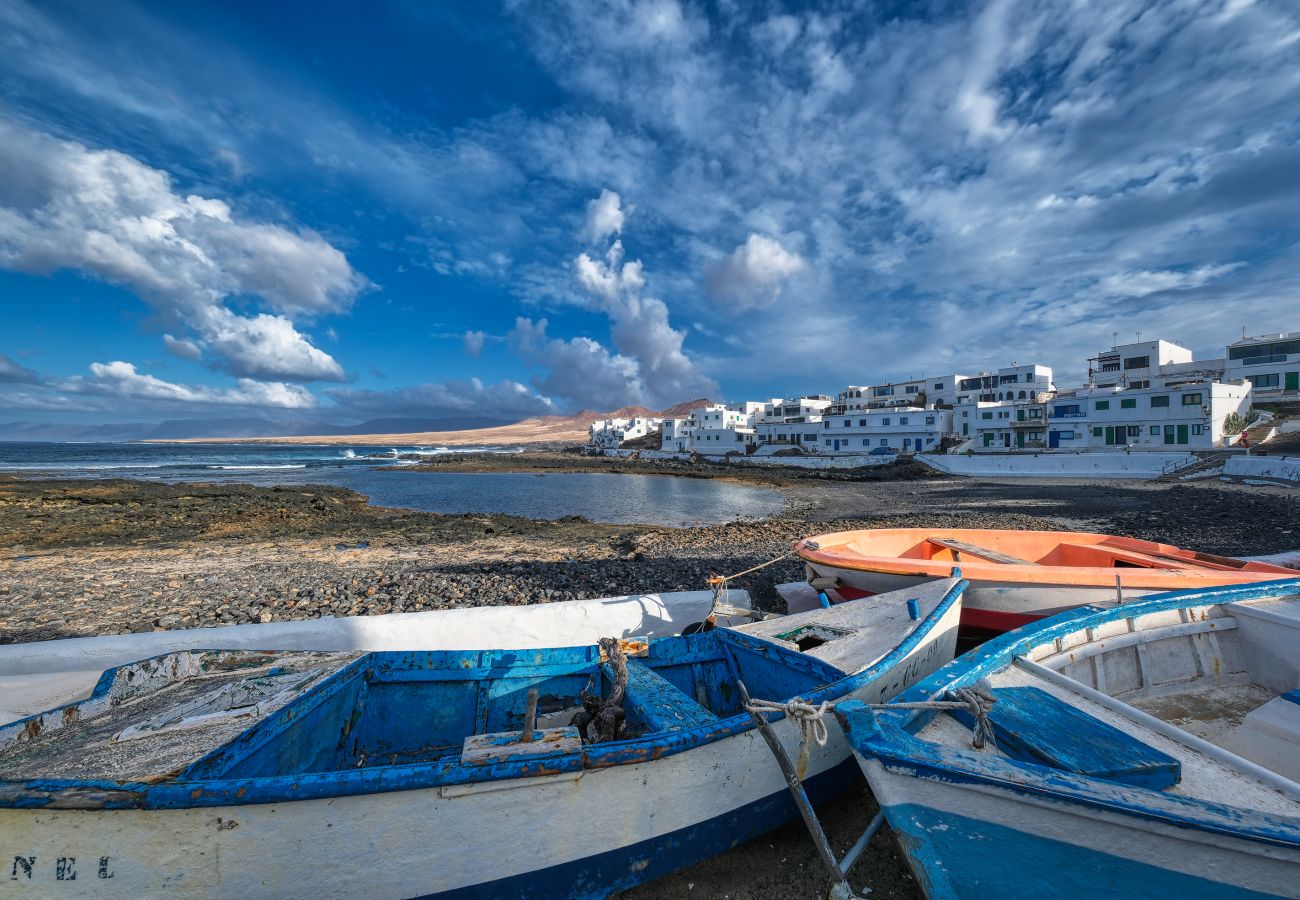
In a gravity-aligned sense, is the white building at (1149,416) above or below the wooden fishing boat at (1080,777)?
above

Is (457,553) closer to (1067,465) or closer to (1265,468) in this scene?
(1265,468)

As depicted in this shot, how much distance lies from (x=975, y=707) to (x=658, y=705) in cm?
207

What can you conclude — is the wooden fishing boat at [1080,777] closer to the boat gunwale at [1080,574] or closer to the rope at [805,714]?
the rope at [805,714]

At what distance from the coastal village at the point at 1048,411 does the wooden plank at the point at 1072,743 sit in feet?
161

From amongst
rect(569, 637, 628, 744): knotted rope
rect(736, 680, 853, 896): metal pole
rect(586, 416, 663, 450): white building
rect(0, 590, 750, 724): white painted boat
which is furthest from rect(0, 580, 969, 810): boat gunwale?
rect(586, 416, 663, 450): white building

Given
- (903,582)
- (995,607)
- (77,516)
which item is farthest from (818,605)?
(77,516)

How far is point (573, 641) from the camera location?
754 centimetres

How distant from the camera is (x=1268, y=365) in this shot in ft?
163

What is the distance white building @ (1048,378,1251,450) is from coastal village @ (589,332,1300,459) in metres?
0.07

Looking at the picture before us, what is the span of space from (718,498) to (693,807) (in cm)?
3346

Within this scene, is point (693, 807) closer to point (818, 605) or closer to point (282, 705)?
point (282, 705)

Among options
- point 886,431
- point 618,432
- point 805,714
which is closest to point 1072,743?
point 805,714

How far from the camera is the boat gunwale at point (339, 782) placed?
2389 mm

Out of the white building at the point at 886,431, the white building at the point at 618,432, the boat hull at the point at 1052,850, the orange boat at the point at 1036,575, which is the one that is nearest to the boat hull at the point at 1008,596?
the orange boat at the point at 1036,575
